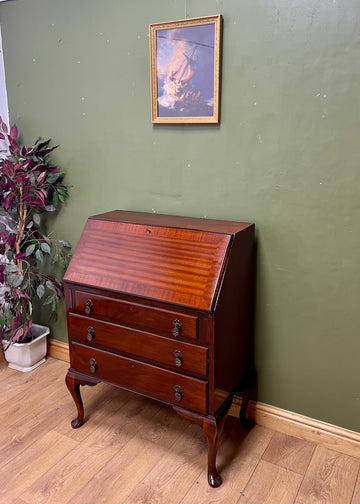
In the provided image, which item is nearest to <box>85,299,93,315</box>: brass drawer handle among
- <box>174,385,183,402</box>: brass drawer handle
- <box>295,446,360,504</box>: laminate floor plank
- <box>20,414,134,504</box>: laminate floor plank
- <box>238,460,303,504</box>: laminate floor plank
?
<box>174,385,183,402</box>: brass drawer handle

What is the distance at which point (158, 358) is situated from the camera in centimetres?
173

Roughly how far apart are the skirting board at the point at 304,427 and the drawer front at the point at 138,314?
685 millimetres

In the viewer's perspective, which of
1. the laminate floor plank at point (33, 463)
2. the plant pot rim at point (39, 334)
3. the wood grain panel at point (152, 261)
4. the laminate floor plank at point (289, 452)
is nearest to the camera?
the wood grain panel at point (152, 261)

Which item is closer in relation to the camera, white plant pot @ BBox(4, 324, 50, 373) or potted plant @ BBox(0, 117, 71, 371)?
potted plant @ BBox(0, 117, 71, 371)

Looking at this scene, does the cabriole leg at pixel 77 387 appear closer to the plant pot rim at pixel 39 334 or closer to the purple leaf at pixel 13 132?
the plant pot rim at pixel 39 334

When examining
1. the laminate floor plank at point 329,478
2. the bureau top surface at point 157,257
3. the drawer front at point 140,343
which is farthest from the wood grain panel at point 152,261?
the laminate floor plank at point 329,478

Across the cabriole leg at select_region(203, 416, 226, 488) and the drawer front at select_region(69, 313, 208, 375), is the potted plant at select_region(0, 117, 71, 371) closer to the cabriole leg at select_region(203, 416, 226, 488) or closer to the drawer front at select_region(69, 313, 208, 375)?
the drawer front at select_region(69, 313, 208, 375)

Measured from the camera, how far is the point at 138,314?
5.68 ft

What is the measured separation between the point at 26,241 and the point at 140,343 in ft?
3.48

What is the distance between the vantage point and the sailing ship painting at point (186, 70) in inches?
71.1

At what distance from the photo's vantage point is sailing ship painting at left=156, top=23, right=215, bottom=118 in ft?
5.92

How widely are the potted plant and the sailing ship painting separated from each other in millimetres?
703

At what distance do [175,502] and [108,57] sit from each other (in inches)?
78.1

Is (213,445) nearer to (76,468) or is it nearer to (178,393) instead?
(178,393)
